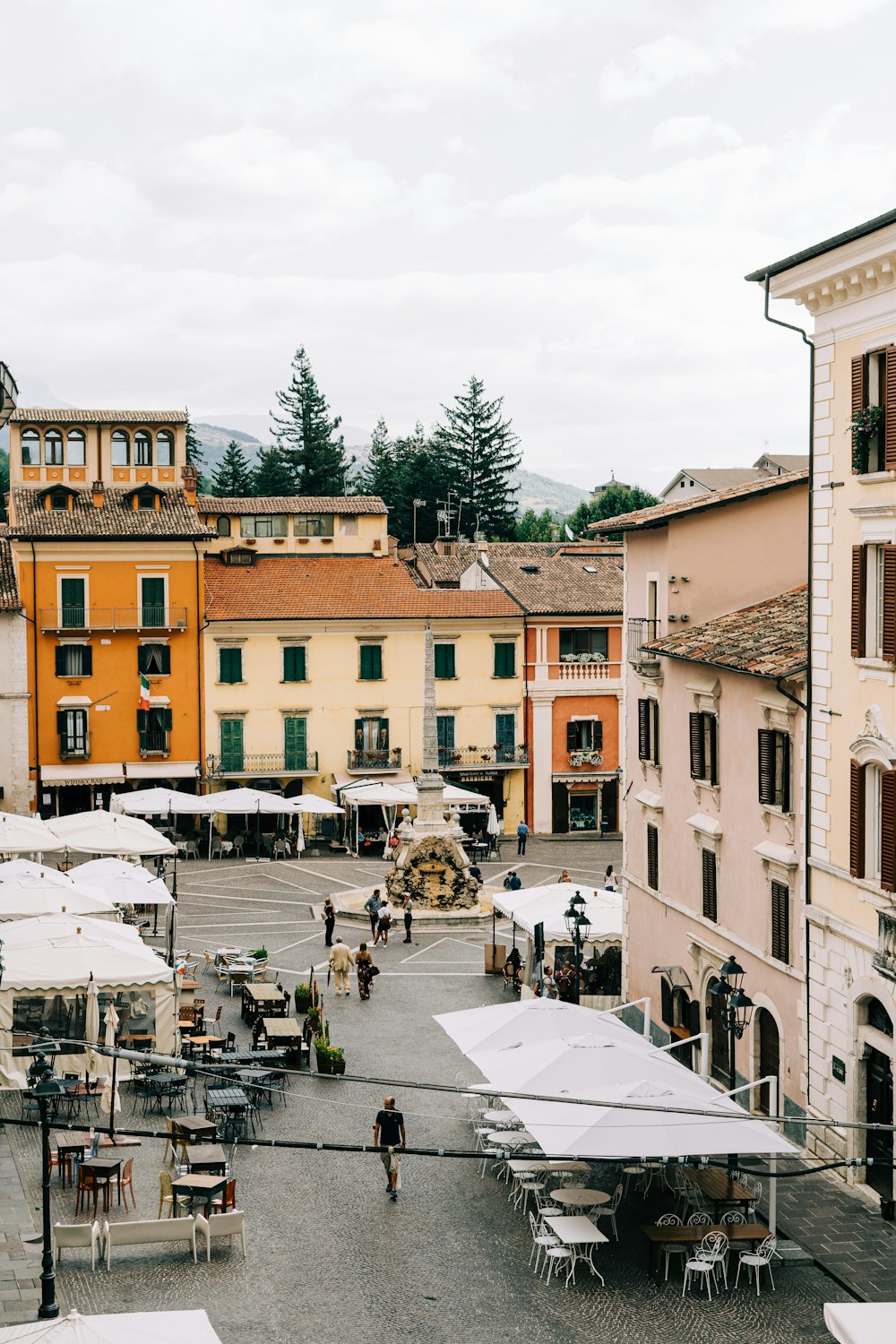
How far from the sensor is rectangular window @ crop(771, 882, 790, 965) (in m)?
22.8

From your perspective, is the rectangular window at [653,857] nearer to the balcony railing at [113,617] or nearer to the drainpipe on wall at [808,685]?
the drainpipe on wall at [808,685]

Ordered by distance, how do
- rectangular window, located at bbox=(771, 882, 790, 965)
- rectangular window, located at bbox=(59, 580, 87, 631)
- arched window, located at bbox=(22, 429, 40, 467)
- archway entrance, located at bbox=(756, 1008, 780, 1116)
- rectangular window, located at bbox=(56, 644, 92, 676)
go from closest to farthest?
1. rectangular window, located at bbox=(771, 882, 790, 965)
2. archway entrance, located at bbox=(756, 1008, 780, 1116)
3. rectangular window, located at bbox=(56, 644, 92, 676)
4. rectangular window, located at bbox=(59, 580, 87, 631)
5. arched window, located at bbox=(22, 429, 40, 467)

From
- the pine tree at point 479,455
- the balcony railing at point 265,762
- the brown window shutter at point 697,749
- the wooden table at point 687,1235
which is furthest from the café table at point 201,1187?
the pine tree at point 479,455

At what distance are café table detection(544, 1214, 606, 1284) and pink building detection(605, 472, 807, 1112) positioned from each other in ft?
17.9

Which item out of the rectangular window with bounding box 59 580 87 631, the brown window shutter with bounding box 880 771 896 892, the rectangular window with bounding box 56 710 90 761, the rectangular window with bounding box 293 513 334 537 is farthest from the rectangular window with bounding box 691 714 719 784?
the rectangular window with bounding box 293 513 334 537

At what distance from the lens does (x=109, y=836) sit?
38250 millimetres

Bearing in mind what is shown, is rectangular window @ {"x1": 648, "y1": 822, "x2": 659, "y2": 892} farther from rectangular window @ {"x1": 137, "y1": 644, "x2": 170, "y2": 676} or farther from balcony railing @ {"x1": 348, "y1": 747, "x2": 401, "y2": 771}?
rectangular window @ {"x1": 137, "y1": 644, "x2": 170, "y2": 676}

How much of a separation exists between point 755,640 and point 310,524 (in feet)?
126

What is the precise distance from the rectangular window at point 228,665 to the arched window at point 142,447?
26.9 ft

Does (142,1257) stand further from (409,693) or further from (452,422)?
(452,422)

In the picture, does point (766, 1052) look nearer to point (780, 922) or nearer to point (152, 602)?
point (780, 922)

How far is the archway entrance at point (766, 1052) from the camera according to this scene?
77.0 feet

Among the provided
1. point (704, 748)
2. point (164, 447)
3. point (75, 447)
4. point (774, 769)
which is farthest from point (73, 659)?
point (774, 769)

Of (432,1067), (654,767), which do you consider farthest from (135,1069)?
(654,767)
